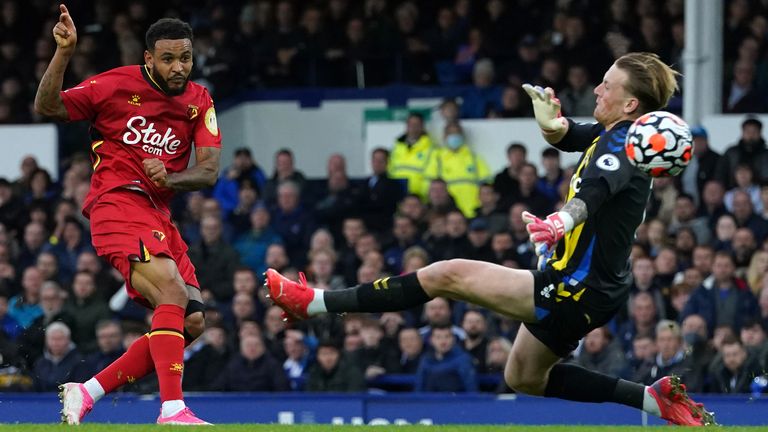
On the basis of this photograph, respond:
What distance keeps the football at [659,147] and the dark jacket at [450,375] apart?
5535 millimetres

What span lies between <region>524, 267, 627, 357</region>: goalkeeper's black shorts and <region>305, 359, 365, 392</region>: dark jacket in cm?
538

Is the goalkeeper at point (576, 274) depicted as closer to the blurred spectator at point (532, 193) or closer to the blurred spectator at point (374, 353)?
the blurred spectator at point (374, 353)

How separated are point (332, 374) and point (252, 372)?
2.23ft

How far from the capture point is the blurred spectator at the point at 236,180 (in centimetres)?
1731

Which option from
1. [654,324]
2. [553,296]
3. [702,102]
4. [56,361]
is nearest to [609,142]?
[553,296]

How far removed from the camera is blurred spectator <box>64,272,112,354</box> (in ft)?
48.9

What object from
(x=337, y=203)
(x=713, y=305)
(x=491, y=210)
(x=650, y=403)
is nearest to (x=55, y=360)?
(x=337, y=203)

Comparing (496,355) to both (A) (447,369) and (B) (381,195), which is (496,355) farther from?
(B) (381,195)

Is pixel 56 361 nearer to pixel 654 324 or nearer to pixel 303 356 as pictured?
pixel 303 356

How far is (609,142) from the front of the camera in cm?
838

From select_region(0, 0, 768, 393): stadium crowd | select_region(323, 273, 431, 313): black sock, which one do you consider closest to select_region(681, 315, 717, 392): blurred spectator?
select_region(0, 0, 768, 393): stadium crowd

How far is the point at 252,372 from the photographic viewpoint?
1398 centimetres

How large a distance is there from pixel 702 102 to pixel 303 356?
5061mm

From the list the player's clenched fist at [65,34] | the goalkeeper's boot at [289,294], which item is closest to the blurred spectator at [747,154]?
the goalkeeper's boot at [289,294]
